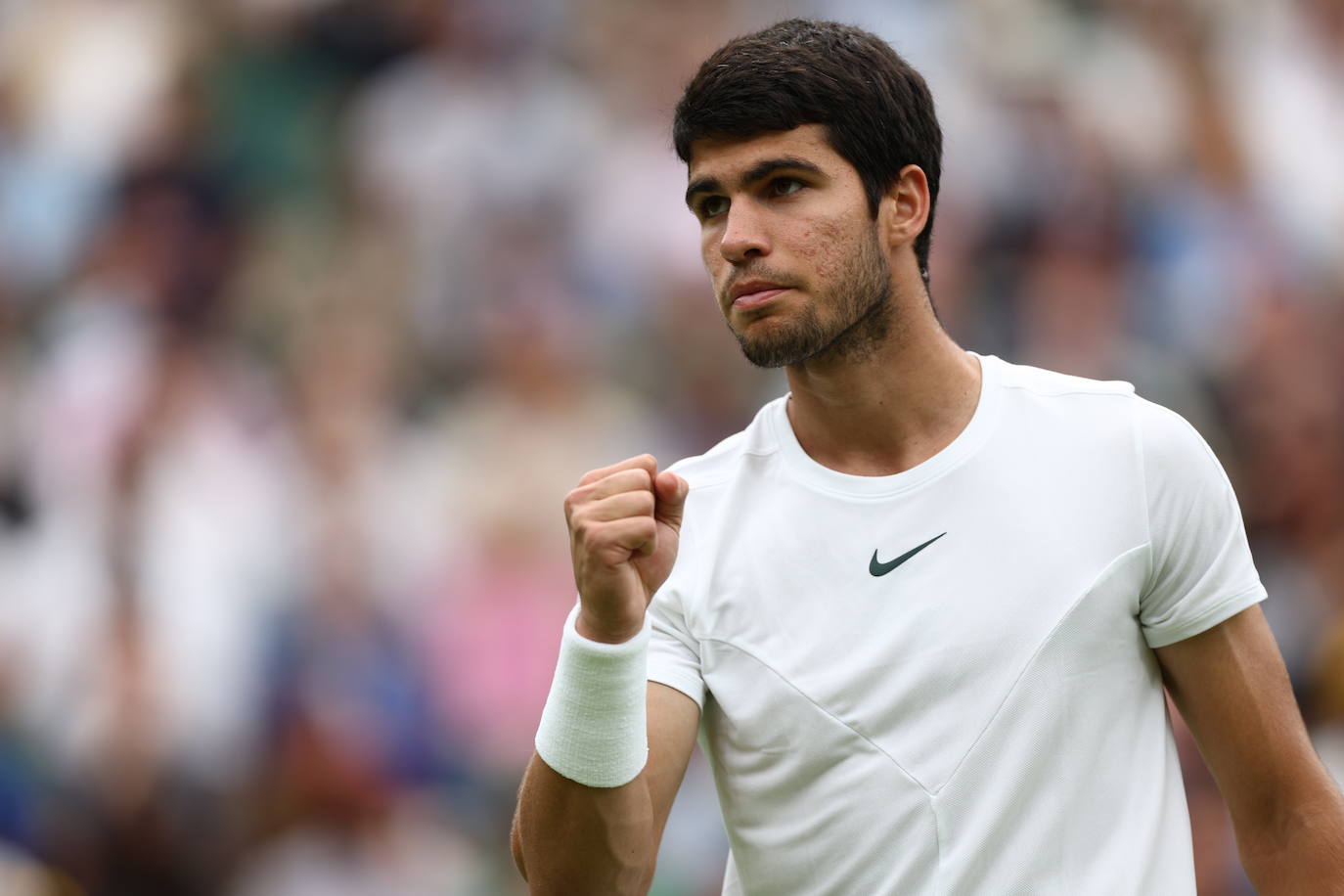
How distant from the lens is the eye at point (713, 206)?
2.97 meters

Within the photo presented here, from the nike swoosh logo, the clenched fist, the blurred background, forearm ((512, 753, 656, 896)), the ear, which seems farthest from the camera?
the blurred background

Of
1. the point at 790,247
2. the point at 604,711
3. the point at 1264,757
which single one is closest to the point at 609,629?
the point at 604,711

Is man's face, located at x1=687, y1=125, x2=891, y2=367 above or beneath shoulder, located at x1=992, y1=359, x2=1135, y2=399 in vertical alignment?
above

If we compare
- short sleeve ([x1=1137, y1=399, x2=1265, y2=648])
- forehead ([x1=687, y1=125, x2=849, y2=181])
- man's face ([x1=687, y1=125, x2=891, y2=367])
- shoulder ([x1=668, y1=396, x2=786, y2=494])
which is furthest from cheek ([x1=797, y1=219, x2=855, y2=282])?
short sleeve ([x1=1137, y1=399, x2=1265, y2=648])

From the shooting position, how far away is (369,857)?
571cm

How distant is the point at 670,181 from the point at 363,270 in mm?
1365

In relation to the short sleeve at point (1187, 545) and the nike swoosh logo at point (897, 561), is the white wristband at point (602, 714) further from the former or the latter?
the short sleeve at point (1187, 545)

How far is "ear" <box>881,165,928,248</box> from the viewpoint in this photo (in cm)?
306

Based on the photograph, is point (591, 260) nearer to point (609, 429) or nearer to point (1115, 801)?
point (609, 429)

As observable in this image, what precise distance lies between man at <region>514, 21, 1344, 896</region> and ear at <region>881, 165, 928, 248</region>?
0.12 ft

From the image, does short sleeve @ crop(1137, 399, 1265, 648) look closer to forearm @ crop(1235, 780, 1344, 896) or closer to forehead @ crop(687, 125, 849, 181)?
forearm @ crop(1235, 780, 1344, 896)

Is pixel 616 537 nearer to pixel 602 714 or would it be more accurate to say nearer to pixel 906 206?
pixel 602 714

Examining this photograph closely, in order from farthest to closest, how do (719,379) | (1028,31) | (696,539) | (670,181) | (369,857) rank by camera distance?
(1028,31)
(670,181)
(719,379)
(369,857)
(696,539)

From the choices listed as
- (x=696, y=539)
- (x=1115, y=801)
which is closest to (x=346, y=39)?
(x=696, y=539)
